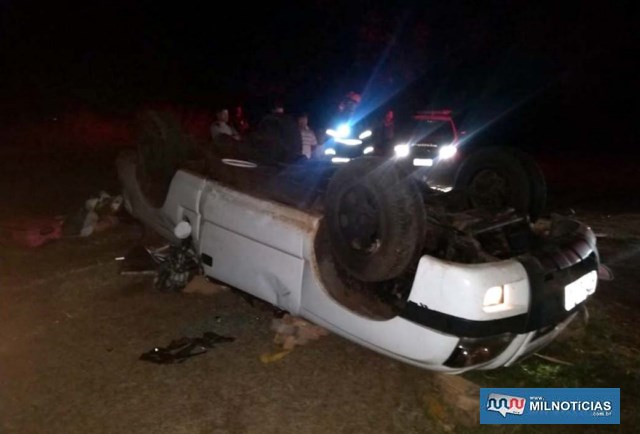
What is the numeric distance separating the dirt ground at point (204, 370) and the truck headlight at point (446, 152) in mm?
4892

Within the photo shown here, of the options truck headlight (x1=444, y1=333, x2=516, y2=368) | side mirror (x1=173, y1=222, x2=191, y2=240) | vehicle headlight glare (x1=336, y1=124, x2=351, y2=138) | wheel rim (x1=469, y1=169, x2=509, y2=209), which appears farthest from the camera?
vehicle headlight glare (x1=336, y1=124, x2=351, y2=138)

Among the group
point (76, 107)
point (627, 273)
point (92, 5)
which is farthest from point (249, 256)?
point (92, 5)

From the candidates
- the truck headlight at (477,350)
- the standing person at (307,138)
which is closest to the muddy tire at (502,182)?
the truck headlight at (477,350)

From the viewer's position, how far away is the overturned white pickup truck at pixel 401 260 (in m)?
3.00

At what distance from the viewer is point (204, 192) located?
423cm

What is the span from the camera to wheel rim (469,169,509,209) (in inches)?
163

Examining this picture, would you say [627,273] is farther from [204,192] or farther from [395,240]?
[204,192]

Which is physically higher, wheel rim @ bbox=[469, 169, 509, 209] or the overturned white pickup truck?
wheel rim @ bbox=[469, 169, 509, 209]

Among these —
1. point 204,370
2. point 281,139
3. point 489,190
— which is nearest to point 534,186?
point 489,190

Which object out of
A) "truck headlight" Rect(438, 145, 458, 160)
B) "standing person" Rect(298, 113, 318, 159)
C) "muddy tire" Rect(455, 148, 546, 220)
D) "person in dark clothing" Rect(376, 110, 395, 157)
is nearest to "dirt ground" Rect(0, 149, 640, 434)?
"muddy tire" Rect(455, 148, 546, 220)

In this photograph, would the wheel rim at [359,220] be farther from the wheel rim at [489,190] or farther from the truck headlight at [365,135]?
the truck headlight at [365,135]

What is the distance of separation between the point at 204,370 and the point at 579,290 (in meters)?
2.30

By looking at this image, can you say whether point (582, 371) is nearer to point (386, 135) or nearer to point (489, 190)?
point (489, 190)

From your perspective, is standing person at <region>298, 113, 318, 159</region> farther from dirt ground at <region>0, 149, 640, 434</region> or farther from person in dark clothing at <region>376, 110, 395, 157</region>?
dirt ground at <region>0, 149, 640, 434</region>
